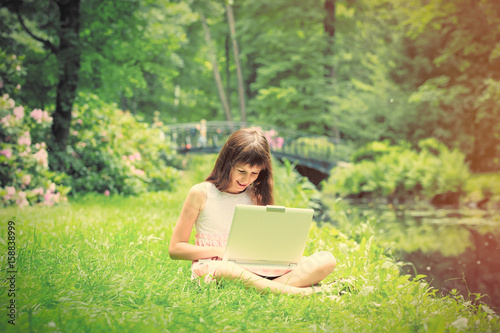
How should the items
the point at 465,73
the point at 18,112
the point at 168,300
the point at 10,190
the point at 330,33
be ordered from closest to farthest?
1. the point at 168,300
2. the point at 10,190
3. the point at 18,112
4. the point at 465,73
5. the point at 330,33

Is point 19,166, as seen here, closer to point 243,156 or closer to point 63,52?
point 63,52

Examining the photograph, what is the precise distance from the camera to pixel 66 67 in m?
8.24

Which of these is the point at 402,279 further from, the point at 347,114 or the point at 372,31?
the point at 372,31

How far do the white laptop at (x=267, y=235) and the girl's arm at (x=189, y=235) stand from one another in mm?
133

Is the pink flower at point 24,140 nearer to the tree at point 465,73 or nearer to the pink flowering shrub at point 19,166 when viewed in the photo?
the pink flowering shrub at point 19,166

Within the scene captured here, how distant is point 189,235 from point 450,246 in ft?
16.2

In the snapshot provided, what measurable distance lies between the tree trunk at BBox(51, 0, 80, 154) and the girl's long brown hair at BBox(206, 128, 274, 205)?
5427 millimetres

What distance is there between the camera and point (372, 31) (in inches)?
939

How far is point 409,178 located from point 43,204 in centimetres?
1114

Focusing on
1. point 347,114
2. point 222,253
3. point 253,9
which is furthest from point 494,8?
point 222,253

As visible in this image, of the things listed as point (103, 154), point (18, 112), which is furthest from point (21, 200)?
point (103, 154)

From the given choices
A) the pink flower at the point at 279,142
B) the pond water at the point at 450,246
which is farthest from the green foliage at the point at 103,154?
the pink flower at the point at 279,142

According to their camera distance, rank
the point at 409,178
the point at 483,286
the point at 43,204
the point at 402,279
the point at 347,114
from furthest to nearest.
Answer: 1. the point at 347,114
2. the point at 409,178
3. the point at 43,204
4. the point at 483,286
5. the point at 402,279

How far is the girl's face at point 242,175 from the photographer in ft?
10.9
